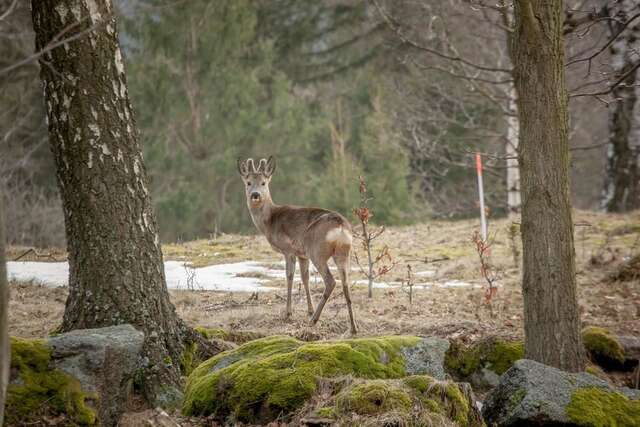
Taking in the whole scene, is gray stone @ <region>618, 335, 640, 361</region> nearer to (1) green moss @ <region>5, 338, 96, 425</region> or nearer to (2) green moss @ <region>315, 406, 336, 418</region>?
(2) green moss @ <region>315, 406, 336, 418</region>

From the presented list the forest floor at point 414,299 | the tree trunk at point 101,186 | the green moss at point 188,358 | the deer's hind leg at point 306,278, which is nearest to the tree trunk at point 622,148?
the forest floor at point 414,299

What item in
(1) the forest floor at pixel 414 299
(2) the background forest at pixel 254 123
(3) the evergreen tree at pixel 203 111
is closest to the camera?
(1) the forest floor at pixel 414 299

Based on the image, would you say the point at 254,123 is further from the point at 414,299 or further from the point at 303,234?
the point at 303,234

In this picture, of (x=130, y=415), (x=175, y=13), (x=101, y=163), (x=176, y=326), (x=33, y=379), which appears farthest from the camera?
(x=175, y=13)

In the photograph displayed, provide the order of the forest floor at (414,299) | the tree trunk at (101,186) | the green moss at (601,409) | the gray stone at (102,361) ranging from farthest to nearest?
the forest floor at (414,299), the tree trunk at (101,186), the green moss at (601,409), the gray stone at (102,361)

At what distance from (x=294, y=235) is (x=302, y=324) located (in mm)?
1241

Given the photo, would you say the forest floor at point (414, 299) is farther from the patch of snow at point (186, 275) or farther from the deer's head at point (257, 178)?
the deer's head at point (257, 178)

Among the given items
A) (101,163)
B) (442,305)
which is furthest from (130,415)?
(442,305)

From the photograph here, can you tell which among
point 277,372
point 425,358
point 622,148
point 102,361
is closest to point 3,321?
point 102,361

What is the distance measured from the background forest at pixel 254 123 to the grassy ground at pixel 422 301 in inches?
305

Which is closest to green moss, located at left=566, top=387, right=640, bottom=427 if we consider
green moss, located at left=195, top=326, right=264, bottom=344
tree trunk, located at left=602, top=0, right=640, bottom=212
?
green moss, located at left=195, top=326, right=264, bottom=344

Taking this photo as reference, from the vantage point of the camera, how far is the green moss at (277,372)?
525 centimetres

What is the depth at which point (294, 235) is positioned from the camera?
9.48 meters

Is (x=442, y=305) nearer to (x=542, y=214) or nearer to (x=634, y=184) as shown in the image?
(x=542, y=214)
